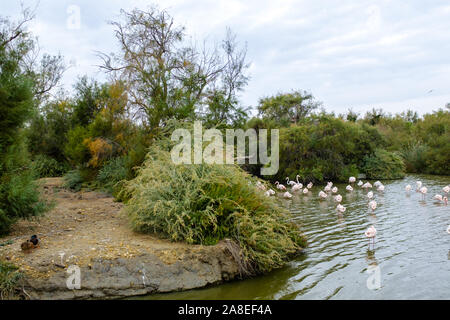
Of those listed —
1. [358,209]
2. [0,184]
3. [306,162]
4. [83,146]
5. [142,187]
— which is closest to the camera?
[0,184]

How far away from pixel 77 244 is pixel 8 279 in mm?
1092

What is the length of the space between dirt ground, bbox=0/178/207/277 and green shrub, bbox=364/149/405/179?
51.6ft

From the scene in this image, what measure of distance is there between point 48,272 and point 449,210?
9794 mm

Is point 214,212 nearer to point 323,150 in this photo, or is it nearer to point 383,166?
point 323,150

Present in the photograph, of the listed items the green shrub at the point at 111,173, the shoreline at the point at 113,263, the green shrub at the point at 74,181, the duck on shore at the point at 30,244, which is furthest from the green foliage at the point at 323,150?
the duck on shore at the point at 30,244

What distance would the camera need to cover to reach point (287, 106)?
27.2m

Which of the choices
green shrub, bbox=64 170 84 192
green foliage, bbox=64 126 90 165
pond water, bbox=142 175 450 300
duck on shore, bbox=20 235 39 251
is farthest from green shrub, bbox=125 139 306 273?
green foliage, bbox=64 126 90 165

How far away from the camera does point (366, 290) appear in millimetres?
4879

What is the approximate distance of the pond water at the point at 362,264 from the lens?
16.0 feet

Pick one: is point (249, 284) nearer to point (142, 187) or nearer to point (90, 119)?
point (142, 187)

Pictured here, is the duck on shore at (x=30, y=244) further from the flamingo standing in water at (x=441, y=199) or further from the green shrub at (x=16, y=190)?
the flamingo standing in water at (x=441, y=199)

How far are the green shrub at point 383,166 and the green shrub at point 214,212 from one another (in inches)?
568

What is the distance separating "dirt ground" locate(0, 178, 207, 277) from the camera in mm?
4879
